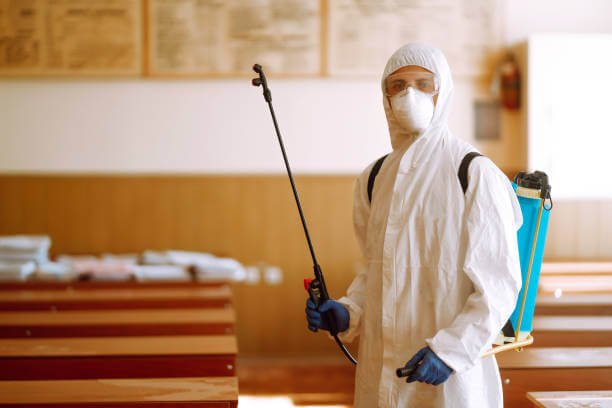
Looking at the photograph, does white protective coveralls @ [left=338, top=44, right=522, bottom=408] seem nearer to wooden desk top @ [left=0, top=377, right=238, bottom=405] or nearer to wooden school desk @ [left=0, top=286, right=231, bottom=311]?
wooden desk top @ [left=0, top=377, right=238, bottom=405]

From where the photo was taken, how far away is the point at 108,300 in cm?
338

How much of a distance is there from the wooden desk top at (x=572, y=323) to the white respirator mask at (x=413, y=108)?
4.95ft

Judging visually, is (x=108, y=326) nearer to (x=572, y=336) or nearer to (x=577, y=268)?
(x=572, y=336)

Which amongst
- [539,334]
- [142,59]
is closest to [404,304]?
[539,334]

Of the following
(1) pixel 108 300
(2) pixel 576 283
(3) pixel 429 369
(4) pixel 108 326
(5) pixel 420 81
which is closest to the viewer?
(3) pixel 429 369

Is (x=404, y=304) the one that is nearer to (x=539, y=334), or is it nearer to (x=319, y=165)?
(x=539, y=334)

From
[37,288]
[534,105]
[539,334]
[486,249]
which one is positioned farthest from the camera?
[534,105]

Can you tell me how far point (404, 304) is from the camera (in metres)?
1.60

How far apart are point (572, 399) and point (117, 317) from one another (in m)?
2.01

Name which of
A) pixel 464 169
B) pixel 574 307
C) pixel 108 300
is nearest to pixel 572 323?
pixel 574 307

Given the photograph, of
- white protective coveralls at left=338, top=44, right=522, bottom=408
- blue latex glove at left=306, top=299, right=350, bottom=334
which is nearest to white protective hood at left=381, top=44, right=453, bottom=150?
white protective coveralls at left=338, top=44, right=522, bottom=408

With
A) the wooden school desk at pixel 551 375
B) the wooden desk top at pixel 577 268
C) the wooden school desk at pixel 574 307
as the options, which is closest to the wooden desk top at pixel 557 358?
the wooden school desk at pixel 551 375

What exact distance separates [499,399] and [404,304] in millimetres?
314

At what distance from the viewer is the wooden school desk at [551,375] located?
2314 millimetres
